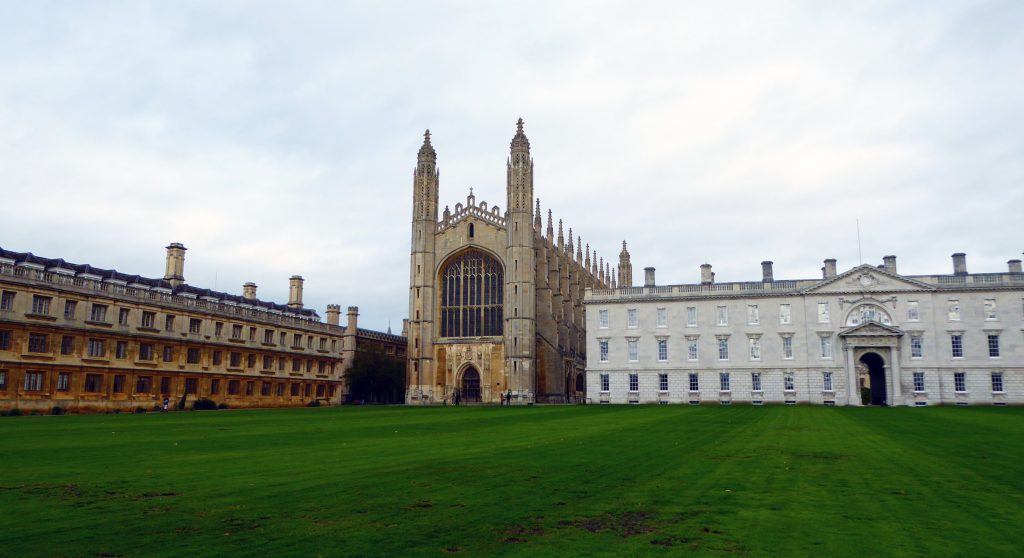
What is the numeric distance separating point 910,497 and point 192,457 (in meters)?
15.3

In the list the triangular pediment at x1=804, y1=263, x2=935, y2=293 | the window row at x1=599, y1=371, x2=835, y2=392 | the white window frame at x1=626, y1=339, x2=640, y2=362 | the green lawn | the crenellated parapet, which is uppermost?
the crenellated parapet

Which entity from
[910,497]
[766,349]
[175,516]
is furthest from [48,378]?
Result: [766,349]

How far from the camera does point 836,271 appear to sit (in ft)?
197

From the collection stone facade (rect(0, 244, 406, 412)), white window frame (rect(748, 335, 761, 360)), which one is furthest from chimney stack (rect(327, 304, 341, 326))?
white window frame (rect(748, 335, 761, 360))

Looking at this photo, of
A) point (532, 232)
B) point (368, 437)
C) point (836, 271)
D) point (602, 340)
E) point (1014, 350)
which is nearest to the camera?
point (368, 437)

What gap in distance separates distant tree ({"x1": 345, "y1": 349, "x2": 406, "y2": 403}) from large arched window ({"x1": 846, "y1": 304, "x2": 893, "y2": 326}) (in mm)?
46596

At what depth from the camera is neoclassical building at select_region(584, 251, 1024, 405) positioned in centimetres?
5553

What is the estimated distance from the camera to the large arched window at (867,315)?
5760 cm

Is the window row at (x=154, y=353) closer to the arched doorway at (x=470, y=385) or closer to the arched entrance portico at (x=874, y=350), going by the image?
the arched doorway at (x=470, y=385)

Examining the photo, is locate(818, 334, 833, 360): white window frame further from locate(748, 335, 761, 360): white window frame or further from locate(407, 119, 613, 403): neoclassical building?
locate(407, 119, 613, 403): neoclassical building

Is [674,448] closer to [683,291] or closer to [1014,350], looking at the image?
[683,291]

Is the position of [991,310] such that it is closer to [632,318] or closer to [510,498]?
[632,318]

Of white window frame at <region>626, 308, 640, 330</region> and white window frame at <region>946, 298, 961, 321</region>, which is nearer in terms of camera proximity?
white window frame at <region>946, 298, 961, 321</region>

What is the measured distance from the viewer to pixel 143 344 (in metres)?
52.1
